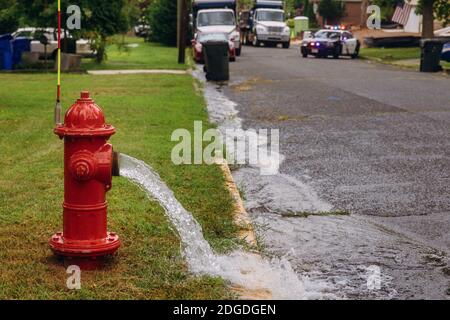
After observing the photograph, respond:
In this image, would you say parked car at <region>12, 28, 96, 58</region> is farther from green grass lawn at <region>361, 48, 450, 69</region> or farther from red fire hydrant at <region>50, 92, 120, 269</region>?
red fire hydrant at <region>50, 92, 120, 269</region>

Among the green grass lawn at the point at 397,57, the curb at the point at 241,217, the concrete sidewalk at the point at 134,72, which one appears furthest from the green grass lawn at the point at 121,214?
the green grass lawn at the point at 397,57

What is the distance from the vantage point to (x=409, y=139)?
12.6m

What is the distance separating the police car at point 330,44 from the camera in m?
42.2

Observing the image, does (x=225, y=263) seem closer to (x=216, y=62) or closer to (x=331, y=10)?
(x=216, y=62)

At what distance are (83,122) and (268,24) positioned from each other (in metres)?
49.5

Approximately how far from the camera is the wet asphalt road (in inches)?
248

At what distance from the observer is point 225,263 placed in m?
5.98

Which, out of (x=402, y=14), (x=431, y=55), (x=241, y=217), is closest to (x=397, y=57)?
(x=431, y=55)

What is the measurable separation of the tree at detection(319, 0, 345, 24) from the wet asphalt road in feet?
207

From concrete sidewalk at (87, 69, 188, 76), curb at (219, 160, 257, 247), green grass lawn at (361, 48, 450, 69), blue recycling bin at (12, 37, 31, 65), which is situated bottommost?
green grass lawn at (361, 48, 450, 69)

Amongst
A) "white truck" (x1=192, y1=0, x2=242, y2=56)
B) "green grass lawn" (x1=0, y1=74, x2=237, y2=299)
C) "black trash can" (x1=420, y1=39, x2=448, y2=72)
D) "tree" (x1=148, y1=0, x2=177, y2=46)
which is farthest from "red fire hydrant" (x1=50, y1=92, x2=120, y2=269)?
"tree" (x1=148, y1=0, x2=177, y2=46)

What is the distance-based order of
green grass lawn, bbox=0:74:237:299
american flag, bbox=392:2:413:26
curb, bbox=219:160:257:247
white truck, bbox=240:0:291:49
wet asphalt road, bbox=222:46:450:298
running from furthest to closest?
american flag, bbox=392:2:413:26
white truck, bbox=240:0:291:49
curb, bbox=219:160:257:247
wet asphalt road, bbox=222:46:450:298
green grass lawn, bbox=0:74:237:299

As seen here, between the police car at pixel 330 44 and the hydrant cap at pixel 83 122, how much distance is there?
3721 centimetres
